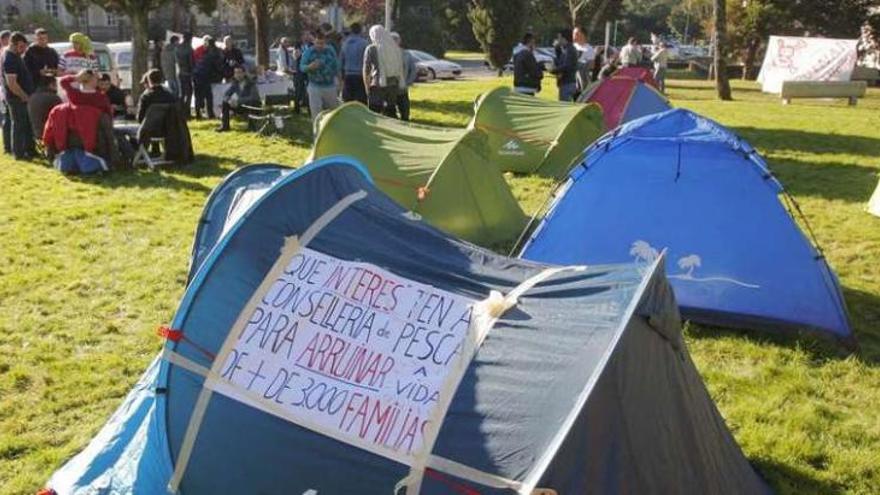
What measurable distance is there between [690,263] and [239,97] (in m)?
10.3

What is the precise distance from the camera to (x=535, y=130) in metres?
10.6

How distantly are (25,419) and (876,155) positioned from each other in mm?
12604

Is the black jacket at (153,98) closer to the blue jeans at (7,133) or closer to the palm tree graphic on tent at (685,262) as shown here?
the blue jeans at (7,133)

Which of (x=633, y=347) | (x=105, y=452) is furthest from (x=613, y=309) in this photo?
(x=105, y=452)

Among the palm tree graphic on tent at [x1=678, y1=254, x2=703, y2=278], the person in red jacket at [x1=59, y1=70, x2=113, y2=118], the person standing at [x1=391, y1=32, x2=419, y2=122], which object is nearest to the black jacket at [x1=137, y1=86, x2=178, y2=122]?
the person in red jacket at [x1=59, y1=70, x2=113, y2=118]

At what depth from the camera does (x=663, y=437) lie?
2992 mm

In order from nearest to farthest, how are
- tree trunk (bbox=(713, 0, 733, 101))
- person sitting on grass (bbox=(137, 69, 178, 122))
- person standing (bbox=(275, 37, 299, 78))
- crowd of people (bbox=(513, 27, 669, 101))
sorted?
person sitting on grass (bbox=(137, 69, 178, 122))
crowd of people (bbox=(513, 27, 669, 101))
person standing (bbox=(275, 37, 299, 78))
tree trunk (bbox=(713, 0, 733, 101))

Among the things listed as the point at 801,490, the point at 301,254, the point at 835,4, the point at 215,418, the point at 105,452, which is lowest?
the point at 801,490

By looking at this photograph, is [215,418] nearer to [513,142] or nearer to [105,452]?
[105,452]

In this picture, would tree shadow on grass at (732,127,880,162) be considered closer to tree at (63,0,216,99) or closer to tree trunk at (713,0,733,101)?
tree trunk at (713,0,733,101)

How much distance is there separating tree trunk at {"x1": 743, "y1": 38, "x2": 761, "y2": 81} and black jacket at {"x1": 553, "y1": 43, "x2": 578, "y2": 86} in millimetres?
23495

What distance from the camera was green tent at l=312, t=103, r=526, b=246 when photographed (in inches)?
293

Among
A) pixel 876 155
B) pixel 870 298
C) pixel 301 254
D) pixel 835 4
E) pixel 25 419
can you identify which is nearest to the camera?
pixel 301 254

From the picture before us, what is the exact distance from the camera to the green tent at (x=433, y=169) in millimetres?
7453
